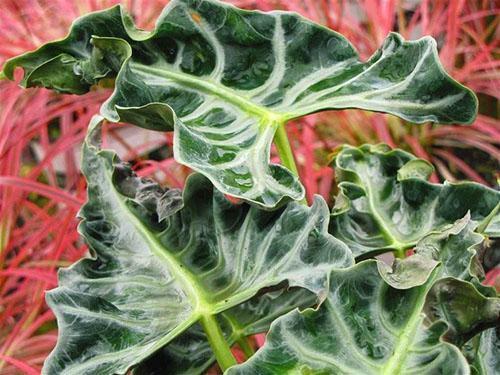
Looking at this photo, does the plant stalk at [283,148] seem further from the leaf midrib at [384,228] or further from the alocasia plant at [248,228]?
the leaf midrib at [384,228]

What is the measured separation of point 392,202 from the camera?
708mm

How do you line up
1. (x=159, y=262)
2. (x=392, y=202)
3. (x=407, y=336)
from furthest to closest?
(x=392, y=202) < (x=159, y=262) < (x=407, y=336)

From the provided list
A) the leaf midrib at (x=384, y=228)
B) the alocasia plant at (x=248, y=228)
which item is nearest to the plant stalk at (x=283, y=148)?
the alocasia plant at (x=248, y=228)

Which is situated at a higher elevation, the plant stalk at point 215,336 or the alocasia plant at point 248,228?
the alocasia plant at point 248,228

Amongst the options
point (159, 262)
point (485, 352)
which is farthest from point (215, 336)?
point (485, 352)

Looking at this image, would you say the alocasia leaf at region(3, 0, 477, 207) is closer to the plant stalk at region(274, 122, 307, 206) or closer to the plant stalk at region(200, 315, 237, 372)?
the plant stalk at region(274, 122, 307, 206)

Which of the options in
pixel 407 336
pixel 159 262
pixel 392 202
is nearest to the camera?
pixel 407 336

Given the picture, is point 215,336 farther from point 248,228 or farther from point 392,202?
point 392,202

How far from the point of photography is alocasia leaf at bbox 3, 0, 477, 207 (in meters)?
0.54

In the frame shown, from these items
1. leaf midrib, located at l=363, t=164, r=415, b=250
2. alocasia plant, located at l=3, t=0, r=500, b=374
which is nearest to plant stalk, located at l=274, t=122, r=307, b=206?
alocasia plant, located at l=3, t=0, r=500, b=374

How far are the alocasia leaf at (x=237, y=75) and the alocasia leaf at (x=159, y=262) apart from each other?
0.04 m

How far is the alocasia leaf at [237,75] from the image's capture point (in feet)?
1.79

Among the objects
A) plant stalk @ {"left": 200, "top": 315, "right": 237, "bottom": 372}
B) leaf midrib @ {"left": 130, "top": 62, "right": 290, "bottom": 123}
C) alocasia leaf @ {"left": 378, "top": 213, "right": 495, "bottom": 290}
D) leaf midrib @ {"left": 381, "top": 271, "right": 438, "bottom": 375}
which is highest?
leaf midrib @ {"left": 130, "top": 62, "right": 290, "bottom": 123}

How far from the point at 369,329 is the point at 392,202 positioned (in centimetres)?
23
